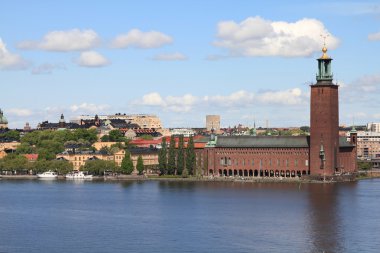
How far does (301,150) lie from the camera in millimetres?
92812

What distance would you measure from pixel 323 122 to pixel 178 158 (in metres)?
14.0

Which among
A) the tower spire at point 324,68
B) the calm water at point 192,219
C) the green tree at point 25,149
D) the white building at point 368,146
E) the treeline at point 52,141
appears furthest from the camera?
the white building at point 368,146

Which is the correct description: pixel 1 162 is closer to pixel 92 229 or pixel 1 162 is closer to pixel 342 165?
pixel 342 165

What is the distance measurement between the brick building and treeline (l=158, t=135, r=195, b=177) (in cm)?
233

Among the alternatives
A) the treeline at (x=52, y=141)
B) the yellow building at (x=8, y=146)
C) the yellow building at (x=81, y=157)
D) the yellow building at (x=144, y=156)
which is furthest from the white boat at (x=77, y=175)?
the yellow building at (x=8, y=146)

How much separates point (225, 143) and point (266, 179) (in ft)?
24.8

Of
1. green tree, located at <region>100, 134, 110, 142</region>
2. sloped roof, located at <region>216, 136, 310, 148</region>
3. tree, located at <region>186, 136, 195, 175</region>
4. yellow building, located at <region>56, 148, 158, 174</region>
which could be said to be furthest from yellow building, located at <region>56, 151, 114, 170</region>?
green tree, located at <region>100, 134, 110, 142</region>

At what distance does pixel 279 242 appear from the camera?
46156mm

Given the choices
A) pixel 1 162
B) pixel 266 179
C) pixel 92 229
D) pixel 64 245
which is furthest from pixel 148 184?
pixel 64 245

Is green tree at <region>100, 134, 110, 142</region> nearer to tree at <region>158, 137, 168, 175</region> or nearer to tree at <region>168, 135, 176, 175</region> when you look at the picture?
tree at <region>158, 137, 168, 175</region>

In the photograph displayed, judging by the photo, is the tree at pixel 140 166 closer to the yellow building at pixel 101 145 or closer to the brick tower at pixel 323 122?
the brick tower at pixel 323 122

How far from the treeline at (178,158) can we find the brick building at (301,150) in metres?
2.33

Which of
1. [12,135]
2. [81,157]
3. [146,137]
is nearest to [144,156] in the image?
[81,157]

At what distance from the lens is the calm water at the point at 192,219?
150ft
